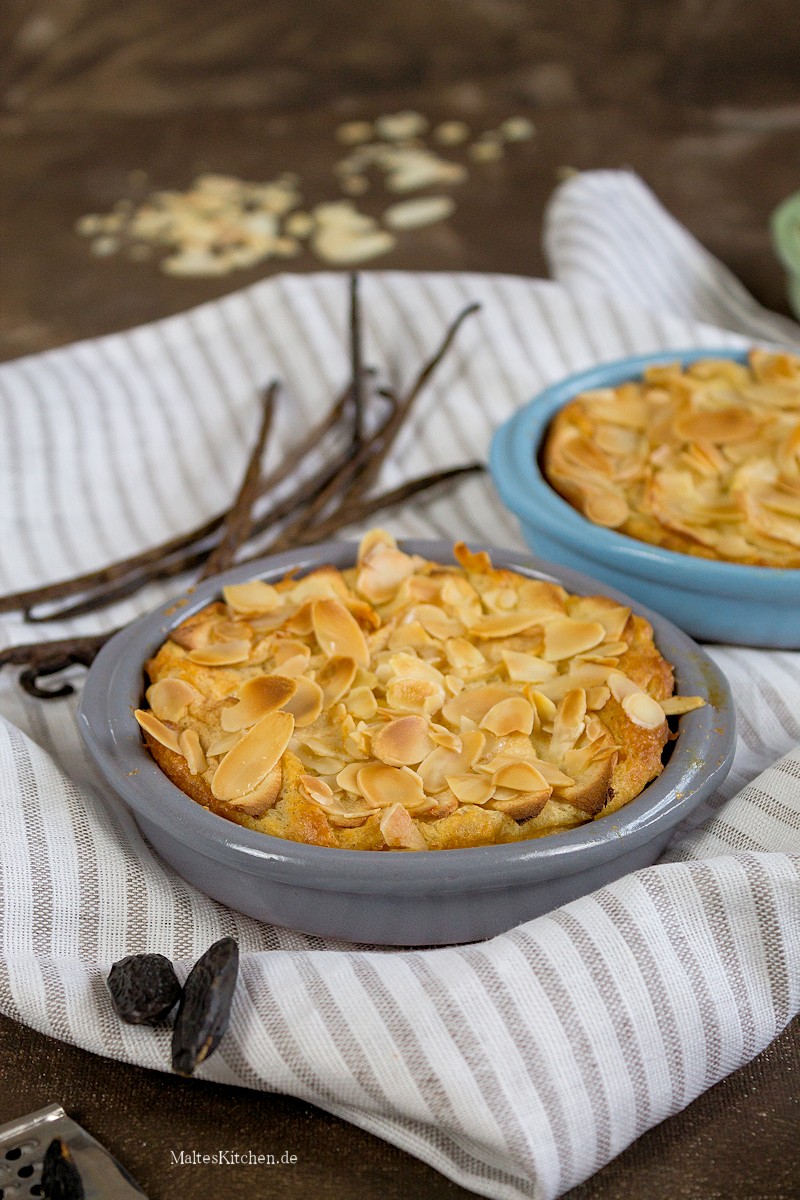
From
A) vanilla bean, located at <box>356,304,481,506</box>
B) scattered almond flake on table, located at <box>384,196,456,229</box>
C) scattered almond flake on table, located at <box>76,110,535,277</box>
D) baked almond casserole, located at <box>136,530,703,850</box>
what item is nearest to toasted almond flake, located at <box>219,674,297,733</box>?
baked almond casserole, located at <box>136,530,703,850</box>

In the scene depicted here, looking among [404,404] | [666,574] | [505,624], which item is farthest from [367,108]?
[505,624]

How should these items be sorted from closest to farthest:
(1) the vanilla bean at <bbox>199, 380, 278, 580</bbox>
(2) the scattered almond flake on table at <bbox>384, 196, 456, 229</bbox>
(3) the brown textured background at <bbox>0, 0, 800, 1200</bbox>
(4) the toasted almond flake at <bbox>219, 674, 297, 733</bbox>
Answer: (4) the toasted almond flake at <bbox>219, 674, 297, 733</bbox> → (1) the vanilla bean at <bbox>199, 380, 278, 580</bbox> → (3) the brown textured background at <bbox>0, 0, 800, 1200</bbox> → (2) the scattered almond flake on table at <bbox>384, 196, 456, 229</bbox>

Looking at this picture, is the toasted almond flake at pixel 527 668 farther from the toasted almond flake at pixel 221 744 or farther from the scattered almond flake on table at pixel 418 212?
the scattered almond flake on table at pixel 418 212

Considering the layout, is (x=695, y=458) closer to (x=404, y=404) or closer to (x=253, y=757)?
(x=404, y=404)

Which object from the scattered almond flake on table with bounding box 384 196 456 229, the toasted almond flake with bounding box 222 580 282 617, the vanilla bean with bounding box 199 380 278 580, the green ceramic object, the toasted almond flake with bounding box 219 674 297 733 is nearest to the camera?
the toasted almond flake with bounding box 219 674 297 733

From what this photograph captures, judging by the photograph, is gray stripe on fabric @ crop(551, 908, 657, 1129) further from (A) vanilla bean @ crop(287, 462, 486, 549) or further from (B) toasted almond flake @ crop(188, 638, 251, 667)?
(A) vanilla bean @ crop(287, 462, 486, 549)

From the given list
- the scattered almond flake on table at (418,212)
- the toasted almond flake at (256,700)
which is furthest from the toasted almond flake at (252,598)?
the scattered almond flake on table at (418,212)
